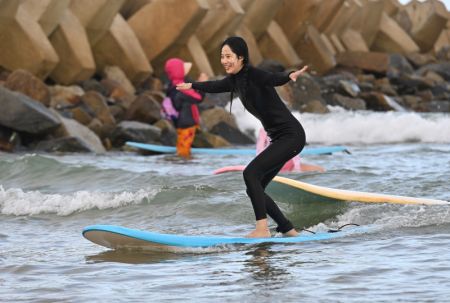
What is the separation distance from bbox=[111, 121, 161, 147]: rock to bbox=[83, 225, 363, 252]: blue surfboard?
1102 centimetres

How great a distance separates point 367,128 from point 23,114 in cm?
984

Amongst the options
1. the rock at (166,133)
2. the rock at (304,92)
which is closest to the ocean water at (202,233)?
the rock at (166,133)

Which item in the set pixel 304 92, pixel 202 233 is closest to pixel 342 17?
pixel 304 92

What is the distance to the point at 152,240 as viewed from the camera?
7531 mm

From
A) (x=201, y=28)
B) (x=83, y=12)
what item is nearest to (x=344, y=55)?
(x=201, y=28)

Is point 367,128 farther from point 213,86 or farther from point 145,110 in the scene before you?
point 213,86

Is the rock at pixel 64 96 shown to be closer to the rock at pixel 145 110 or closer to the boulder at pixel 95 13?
the rock at pixel 145 110

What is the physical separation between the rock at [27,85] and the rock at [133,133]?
1350 millimetres

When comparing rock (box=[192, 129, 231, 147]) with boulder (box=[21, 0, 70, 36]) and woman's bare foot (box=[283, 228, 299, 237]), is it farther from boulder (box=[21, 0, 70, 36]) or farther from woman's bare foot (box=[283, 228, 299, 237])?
woman's bare foot (box=[283, 228, 299, 237])

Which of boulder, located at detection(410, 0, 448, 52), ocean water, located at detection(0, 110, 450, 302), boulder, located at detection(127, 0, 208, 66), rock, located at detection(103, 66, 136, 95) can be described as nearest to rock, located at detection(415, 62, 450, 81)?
boulder, located at detection(410, 0, 448, 52)

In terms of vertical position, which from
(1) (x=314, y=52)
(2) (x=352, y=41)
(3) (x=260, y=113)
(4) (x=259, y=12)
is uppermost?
(4) (x=259, y=12)

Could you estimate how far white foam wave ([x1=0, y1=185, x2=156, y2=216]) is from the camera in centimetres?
1052

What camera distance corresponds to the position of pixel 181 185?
1208 cm

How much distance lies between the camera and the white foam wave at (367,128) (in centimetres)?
2317
